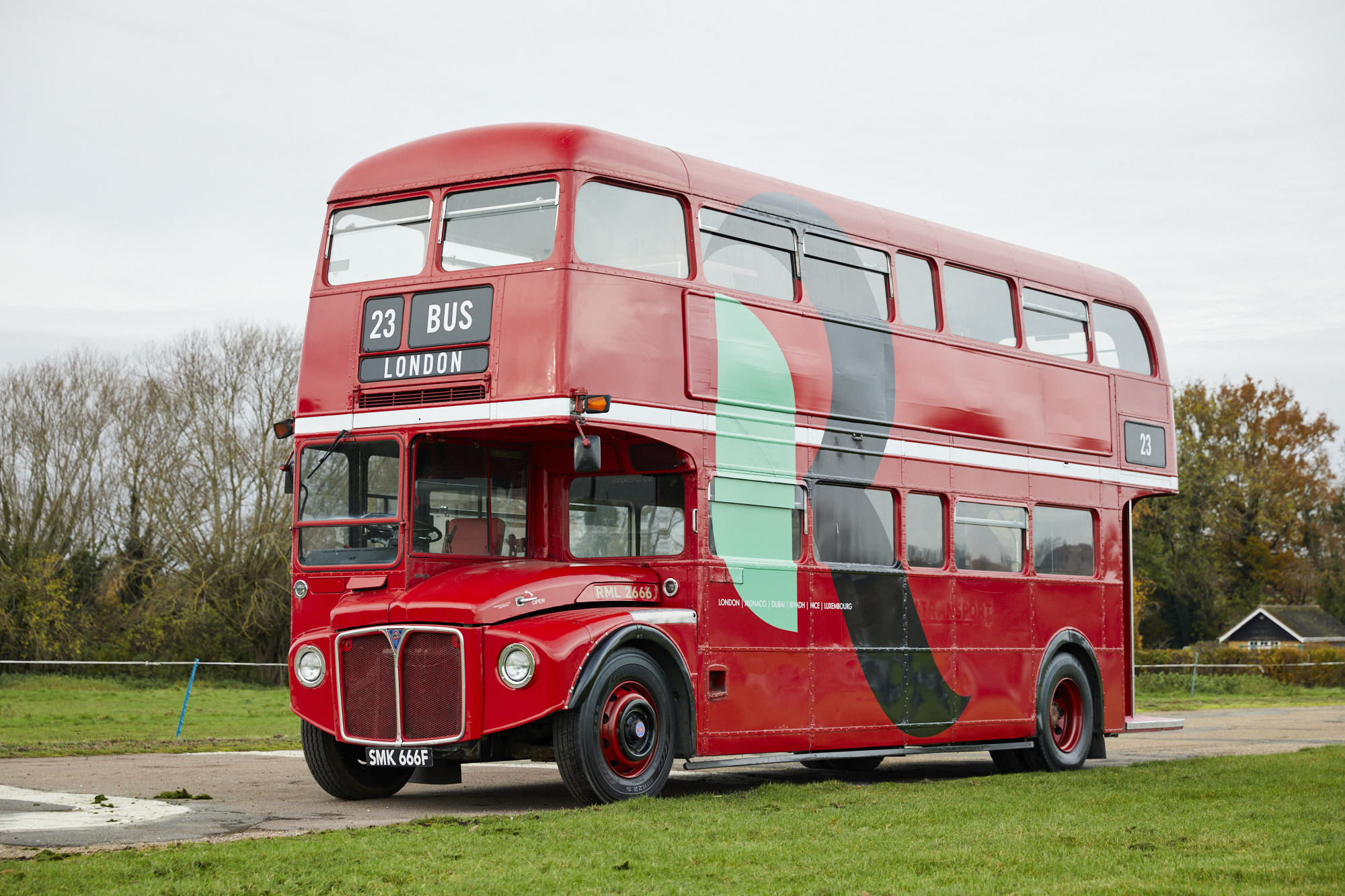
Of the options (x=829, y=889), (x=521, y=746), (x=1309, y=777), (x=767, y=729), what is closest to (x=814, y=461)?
(x=767, y=729)

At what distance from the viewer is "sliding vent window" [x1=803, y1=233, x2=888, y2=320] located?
12.9 m

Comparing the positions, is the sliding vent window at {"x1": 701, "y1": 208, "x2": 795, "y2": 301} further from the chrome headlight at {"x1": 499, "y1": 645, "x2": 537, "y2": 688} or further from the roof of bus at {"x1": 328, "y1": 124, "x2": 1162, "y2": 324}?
the chrome headlight at {"x1": 499, "y1": 645, "x2": 537, "y2": 688}

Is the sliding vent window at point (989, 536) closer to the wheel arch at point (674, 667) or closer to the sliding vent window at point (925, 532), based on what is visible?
the sliding vent window at point (925, 532)

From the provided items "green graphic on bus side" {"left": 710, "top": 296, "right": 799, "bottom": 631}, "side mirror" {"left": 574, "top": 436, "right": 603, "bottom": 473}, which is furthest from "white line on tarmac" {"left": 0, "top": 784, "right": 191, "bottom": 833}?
"green graphic on bus side" {"left": 710, "top": 296, "right": 799, "bottom": 631}

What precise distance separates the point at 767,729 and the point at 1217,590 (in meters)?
59.4

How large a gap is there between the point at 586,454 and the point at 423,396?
1.50m

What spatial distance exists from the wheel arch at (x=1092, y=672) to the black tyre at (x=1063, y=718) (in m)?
0.05

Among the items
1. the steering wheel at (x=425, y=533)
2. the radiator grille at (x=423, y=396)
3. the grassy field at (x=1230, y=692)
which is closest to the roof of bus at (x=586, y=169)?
the radiator grille at (x=423, y=396)

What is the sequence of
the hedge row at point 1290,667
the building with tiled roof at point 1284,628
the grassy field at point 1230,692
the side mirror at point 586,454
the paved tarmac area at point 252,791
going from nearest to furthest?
the paved tarmac area at point 252,791
the side mirror at point 586,454
the grassy field at point 1230,692
the hedge row at point 1290,667
the building with tiled roof at point 1284,628

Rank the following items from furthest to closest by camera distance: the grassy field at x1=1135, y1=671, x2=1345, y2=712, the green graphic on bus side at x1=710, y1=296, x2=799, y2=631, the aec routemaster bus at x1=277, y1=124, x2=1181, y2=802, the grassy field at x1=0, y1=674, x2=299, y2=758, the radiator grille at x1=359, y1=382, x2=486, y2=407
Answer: the grassy field at x1=1135, y1=671, x2=1345, y2=712 → the grassy field at x1=0, y1=674, x2=299, y2=758 → the green graphic on bus side at x1=710, y1=296, x2=799, y2=631 → the radiator grille at x1=359, y1=382, x2=486, y2=407 → the aec routemaster bus at x1=277, y1=124, x2=1181, y2=802

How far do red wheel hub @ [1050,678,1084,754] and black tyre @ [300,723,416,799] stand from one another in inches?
286

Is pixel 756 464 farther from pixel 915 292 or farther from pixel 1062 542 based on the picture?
pixel 1062 542

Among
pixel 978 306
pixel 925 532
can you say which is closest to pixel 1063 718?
pixel 925 532

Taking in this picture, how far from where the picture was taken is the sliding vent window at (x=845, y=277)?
12.9 meters
